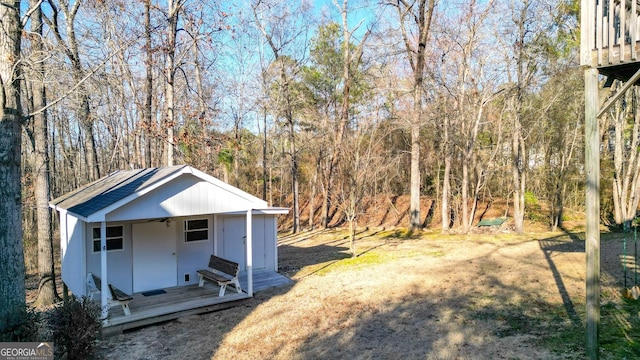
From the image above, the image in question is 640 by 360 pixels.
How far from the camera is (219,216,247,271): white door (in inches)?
458

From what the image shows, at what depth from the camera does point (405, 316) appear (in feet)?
23.8

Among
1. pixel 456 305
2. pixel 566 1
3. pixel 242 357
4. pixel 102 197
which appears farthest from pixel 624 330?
pixel 566 1

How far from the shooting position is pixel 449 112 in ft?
60.4

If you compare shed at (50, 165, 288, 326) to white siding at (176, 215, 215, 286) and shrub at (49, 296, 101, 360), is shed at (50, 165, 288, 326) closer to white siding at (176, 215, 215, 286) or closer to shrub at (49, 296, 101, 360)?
white siding at (176, 215, 215, 286)

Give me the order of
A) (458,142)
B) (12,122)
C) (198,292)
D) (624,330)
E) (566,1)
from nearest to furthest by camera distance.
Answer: (624,330)
(12,122)
(198,292)
(566,1)
(458,142)

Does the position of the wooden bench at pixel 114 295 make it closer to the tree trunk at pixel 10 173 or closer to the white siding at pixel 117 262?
the white siding at pixel 117 262

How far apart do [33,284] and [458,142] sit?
1989 cm

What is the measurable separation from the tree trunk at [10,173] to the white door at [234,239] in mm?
5770

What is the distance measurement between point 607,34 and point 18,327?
944 cm

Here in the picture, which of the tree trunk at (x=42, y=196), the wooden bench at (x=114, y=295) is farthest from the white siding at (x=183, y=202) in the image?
the tree trunk at (x=42, y=196)

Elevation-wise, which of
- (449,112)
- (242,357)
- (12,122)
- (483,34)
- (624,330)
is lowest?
(242,357)

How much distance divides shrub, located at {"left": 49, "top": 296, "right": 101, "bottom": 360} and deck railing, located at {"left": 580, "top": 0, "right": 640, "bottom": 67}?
8.15 meters

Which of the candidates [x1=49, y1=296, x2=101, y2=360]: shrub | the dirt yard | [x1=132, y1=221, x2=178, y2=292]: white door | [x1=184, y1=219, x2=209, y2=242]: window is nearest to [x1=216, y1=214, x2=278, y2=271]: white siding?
[x1=184, y1=219, x2=209, y2=242]: window

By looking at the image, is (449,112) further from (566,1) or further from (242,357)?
(242,357)
